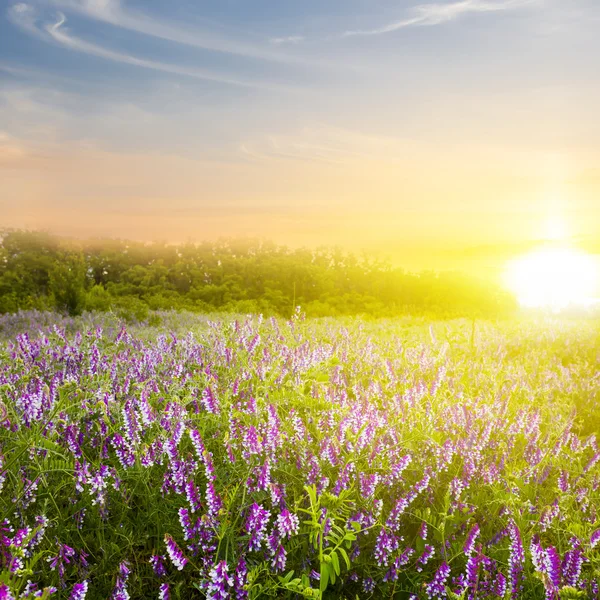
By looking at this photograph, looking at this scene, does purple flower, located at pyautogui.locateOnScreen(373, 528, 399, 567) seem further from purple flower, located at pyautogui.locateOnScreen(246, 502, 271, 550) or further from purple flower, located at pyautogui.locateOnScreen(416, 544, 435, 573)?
purple flower, located at pyautogui.locateOnScreen(246, 502, 271, 550)

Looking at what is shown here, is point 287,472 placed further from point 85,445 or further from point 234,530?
point 85,445

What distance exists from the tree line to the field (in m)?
11.0

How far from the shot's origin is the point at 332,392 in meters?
3.85

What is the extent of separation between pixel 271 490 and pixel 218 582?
18.9 inches

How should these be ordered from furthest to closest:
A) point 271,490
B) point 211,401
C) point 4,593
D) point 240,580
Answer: point 211,401 → point 271,490 → point 240,580 → point 4,593

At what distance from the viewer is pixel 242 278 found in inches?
765

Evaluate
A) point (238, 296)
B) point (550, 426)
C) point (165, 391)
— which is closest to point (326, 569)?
point (165, 391)

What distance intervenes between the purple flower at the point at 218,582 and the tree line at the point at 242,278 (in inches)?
497

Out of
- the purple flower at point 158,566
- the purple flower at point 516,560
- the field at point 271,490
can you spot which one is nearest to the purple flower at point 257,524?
the field at point 271,490

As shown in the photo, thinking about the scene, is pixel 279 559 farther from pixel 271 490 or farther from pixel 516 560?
pixel 516 560

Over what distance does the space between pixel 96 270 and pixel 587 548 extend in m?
19.9

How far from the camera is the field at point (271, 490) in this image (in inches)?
96.0

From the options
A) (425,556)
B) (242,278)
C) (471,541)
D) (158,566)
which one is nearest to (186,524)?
(158,566)

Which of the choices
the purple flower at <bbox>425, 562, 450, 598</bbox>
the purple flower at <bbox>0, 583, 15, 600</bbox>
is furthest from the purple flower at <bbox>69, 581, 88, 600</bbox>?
the purple flower at <bbox>425, 562, 450, 598</bbox>
